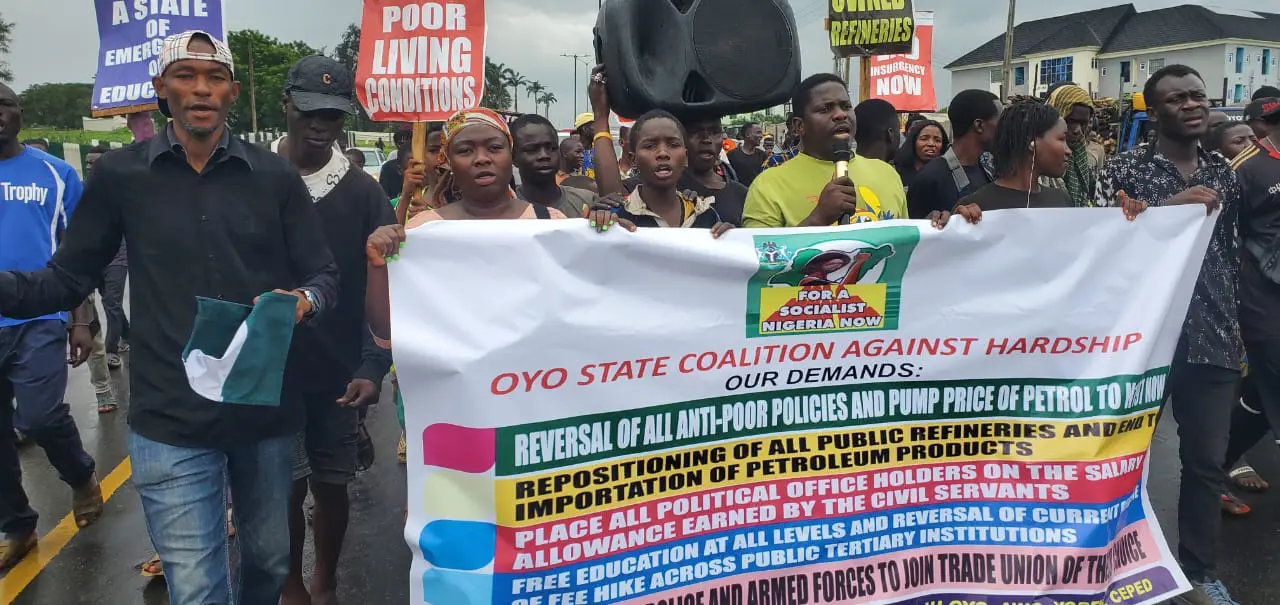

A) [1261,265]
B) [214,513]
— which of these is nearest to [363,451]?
[214,513]

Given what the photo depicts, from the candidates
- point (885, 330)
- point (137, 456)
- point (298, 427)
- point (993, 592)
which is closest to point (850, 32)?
point (885, 330)

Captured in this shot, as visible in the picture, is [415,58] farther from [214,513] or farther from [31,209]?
[214,513]

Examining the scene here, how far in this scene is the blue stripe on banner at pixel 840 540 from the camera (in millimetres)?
2463

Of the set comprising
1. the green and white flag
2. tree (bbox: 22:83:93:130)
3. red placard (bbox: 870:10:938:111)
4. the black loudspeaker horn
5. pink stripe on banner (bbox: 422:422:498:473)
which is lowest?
pink stripe on banner (bbox: 422:422:498:473)

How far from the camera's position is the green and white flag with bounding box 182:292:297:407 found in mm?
2363

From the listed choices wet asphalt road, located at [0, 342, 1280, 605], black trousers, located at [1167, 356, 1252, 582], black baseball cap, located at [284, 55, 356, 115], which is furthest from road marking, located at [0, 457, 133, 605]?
black trousers, located at [1167, 356, 1252, 582]

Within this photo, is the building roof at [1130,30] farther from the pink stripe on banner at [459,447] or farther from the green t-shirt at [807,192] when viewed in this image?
the pink stripe on banner at [459,447]

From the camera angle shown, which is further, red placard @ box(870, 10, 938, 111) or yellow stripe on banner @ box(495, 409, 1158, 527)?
red placard @ box(870, 10, 938, 111)

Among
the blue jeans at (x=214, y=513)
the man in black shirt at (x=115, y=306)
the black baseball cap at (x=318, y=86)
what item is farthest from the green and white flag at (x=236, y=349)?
the man in black shirt at (x=115, y=306)

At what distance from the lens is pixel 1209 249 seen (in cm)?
336

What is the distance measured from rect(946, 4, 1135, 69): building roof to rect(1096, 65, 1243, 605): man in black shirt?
6295 cm

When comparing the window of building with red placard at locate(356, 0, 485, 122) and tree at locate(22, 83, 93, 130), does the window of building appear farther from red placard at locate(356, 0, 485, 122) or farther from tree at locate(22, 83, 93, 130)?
tree at locate(22, 83, 93, 130)

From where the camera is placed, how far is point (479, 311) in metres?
2.48

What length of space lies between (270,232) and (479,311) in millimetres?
719
